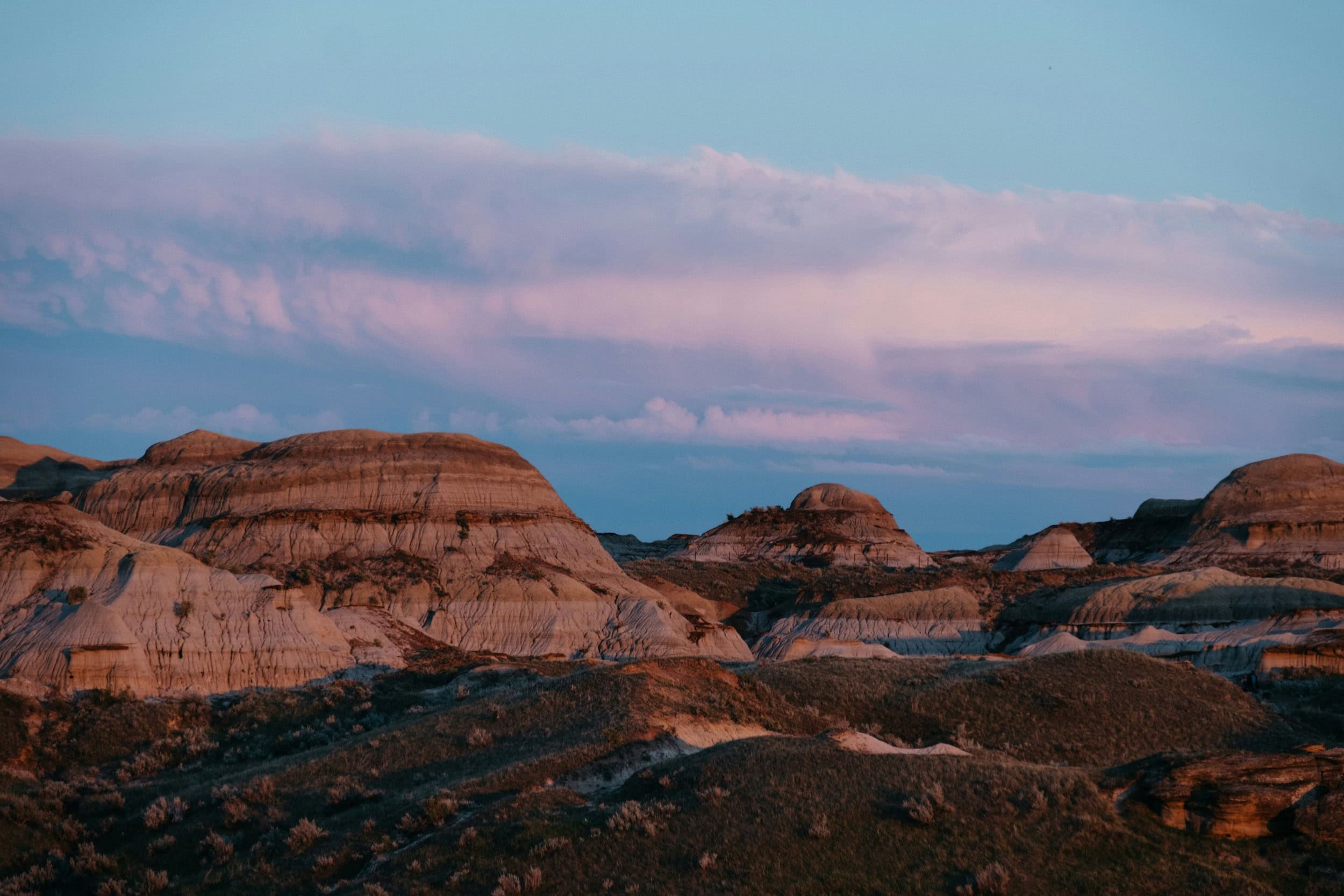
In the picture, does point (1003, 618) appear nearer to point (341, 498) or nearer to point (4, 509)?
point (341, 498)

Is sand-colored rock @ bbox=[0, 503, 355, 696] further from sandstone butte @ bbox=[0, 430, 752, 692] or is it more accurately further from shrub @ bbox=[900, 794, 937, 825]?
shrub @ bbox=[900, 794, 937, 825]

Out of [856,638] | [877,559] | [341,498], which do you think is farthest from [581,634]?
[877,559]

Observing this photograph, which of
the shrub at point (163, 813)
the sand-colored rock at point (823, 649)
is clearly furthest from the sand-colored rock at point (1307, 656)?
the shrub at point (163, 813)

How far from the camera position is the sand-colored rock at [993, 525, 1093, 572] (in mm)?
141500

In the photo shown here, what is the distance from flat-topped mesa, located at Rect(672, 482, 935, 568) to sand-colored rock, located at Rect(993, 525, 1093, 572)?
985 centimetres

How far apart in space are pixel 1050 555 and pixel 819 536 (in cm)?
2713

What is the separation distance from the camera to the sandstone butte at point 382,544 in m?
60.7

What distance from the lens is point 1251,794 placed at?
21094 mm

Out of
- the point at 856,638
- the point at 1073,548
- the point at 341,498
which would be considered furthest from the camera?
the point at 1073,548

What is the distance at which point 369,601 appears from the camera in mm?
74250

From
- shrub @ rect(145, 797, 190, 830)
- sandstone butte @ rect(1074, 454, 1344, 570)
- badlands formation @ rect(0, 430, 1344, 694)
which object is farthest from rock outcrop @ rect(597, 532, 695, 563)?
shrub @ rect(145, 797, 190, 830)

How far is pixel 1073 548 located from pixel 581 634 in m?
87.9

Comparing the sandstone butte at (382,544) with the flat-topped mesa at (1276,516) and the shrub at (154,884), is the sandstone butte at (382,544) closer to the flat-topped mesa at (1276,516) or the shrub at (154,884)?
the shrub at (154,884)

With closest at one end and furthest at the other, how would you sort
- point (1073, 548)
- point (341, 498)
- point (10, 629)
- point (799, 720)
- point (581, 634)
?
point (799, 720) < point (10, 629) < point (581, 634) < point (341, 498) < point (1073, 548)
